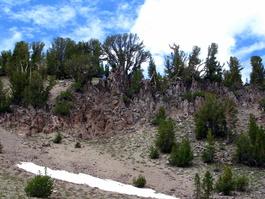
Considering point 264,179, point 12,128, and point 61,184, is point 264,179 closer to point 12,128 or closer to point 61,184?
point 61,184

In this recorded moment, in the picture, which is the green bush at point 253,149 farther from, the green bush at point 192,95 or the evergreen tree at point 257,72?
the evergreen tree at point 257,72

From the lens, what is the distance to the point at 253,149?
83.0 feet

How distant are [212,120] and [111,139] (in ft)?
42.8

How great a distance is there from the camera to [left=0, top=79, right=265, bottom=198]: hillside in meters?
21.3

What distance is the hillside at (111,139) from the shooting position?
21344 millimetres

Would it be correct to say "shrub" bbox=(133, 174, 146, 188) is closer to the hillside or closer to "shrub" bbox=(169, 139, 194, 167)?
the hillside

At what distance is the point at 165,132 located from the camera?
29.5 m

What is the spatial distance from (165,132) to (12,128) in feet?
60.8

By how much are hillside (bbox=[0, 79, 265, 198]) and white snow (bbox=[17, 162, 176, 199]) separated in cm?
96

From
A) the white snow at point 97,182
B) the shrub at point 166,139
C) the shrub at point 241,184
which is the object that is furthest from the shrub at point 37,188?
the shrub at point 166,139

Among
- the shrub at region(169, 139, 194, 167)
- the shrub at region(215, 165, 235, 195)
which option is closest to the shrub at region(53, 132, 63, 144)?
the shrub at region(169, 139, 194, 167)

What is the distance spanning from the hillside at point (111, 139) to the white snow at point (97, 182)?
3.16 feet

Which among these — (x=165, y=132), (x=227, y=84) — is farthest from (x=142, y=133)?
(x=227, y=84)

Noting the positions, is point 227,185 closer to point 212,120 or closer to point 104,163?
point 104,163
